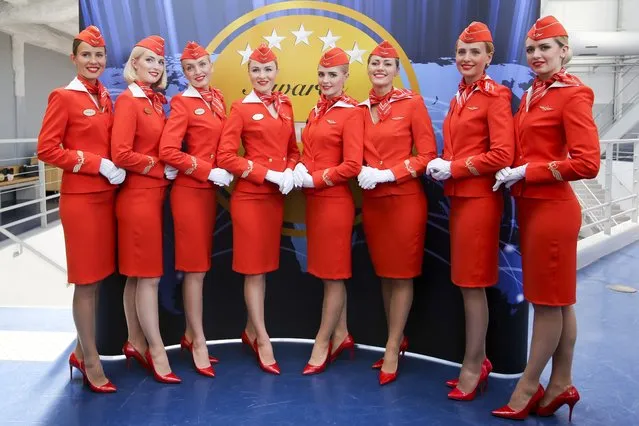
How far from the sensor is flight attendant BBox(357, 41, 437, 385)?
2.92m

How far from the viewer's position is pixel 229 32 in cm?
333

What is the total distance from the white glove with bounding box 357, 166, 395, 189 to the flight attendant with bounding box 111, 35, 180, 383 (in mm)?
951

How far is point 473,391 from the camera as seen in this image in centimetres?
289

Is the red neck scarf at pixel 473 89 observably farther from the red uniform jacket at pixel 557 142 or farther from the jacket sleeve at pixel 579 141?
the jacket sleeve at pixel 579 141

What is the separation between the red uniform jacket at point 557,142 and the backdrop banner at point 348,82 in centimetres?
48

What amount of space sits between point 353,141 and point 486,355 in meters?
1.36

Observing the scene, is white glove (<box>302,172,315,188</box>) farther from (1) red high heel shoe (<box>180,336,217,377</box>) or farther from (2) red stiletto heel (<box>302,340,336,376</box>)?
(1) red high heel shoe (<box>180,336,217,377</box>)

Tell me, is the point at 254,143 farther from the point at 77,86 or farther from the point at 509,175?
the point at 509,175

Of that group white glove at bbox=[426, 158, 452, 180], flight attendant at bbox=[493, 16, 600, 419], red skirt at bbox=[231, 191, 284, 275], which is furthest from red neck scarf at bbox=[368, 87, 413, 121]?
red skirt at bbox=[231, 191, 284, 275]

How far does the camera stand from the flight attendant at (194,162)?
2.96 metres

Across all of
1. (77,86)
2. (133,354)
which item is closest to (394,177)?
(77,86)

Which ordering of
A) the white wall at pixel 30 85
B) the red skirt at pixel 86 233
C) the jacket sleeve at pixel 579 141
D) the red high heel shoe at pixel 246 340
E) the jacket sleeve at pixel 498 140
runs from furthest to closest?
1. the white wall at pixel 30 85
2. the red high heel shoe at pixel 246 340
3. the red skirt at pixel 86 233
4. the jacket sleeve at pixel 498 140
5. the jacket sleeve at pixel 579 141

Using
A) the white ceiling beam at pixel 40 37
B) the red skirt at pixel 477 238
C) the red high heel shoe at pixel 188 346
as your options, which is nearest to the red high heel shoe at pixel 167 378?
the red high heel shoe at pixel 188 346

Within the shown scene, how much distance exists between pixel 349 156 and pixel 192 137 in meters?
0.81
